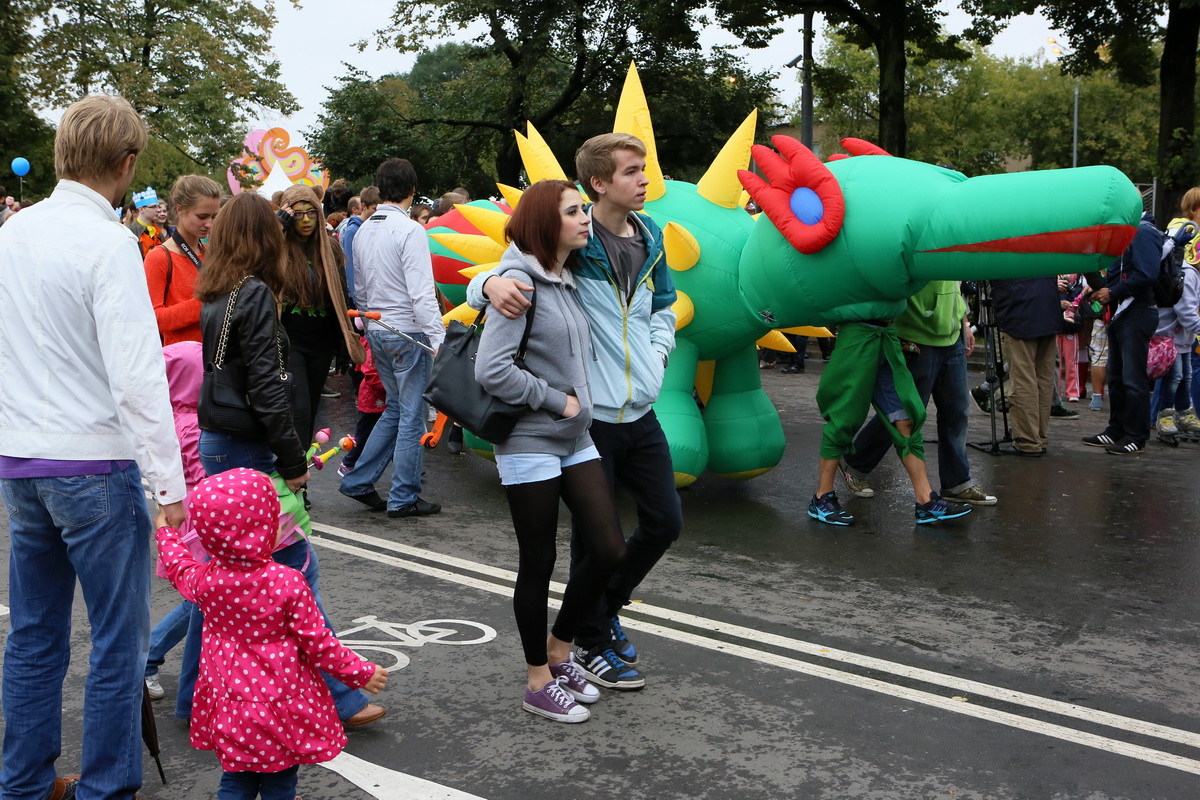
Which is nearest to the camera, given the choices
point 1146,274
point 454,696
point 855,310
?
point 454,696

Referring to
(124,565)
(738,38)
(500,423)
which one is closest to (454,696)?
(500,423)

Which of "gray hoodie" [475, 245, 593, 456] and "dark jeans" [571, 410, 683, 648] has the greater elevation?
"gray hoodie" [475, 245, 593, 456]

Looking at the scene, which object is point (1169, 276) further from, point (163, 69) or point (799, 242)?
point (163, 69)

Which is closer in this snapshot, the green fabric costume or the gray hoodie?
the gray hoodie

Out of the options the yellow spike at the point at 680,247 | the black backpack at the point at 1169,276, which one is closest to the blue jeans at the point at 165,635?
the yellow spike at the point at 680,247

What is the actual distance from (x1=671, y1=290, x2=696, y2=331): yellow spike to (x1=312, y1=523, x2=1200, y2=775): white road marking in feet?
5.95

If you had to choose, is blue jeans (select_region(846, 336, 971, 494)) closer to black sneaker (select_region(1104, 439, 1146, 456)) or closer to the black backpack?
black sneaker (select_region(1104, 439, 1146, 456))

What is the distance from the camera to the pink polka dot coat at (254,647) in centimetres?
292

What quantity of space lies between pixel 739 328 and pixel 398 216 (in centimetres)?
209

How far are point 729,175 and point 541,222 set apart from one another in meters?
3.39

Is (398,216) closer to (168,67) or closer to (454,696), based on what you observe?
(454,696)

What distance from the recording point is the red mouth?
538cm

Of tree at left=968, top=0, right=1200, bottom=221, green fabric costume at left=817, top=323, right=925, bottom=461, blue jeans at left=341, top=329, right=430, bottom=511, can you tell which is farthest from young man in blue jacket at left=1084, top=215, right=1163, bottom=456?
tree at left=968, top=0, right=1200, bottom=221

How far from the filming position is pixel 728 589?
560 centimetres
